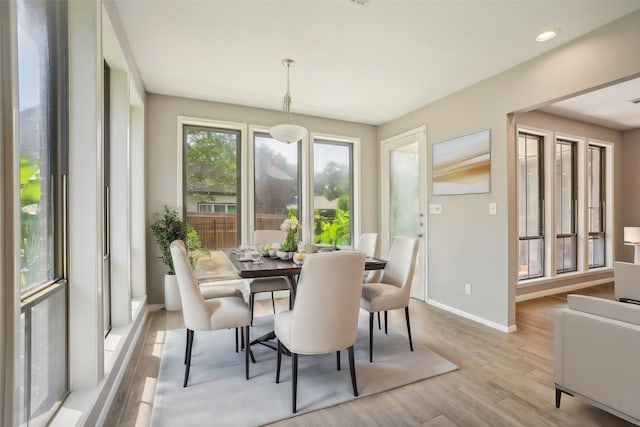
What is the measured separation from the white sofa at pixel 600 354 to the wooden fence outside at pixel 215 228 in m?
3.68

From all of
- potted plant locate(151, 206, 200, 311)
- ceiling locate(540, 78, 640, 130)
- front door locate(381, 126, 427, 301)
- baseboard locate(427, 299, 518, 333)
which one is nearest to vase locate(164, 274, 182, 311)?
potted plant locate(151, 206, 200, 311)

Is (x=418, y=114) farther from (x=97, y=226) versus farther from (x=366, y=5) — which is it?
(x=97, y=226)

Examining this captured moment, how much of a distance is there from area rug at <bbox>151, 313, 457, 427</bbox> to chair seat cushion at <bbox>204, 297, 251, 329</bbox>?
1.38 ft

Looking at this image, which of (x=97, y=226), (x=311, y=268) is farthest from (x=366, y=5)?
(x=97, y=226)

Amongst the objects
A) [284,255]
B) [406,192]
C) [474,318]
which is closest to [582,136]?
[406,192]

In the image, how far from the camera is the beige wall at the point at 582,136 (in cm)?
436

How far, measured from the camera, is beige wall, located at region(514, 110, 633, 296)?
4.36m

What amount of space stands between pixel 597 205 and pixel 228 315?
20.6 feet

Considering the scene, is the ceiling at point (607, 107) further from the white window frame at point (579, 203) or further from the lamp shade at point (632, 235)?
the lamp shade at point (632, 235)

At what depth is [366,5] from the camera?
224 cm

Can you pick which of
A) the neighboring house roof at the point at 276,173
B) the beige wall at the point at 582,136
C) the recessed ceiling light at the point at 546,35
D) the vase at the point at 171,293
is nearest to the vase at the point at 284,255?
the vase at the point at 171,293

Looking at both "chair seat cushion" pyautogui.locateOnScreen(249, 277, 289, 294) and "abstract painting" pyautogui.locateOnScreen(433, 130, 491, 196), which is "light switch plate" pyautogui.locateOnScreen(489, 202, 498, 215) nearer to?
"abstract painting" pyautogui.locateOnScreen(433, 130, 491, 196)

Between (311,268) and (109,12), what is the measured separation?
2192 millimetres

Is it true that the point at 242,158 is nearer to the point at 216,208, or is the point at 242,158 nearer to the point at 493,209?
the point at 216,208
